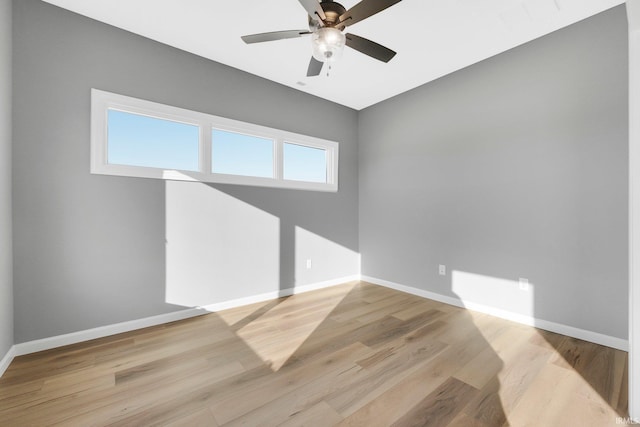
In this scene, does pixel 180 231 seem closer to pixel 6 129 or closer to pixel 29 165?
pixel 29 165

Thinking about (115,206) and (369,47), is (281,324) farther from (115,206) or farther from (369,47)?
(369,47)

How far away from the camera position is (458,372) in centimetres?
194

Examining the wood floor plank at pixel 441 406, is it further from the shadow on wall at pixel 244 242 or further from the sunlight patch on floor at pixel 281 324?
the shadow on wall at pixel 244 242

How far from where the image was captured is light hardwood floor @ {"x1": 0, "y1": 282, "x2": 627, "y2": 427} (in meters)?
1.54

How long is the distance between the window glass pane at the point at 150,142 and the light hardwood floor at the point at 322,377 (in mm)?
1686

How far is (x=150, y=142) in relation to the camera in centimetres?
281

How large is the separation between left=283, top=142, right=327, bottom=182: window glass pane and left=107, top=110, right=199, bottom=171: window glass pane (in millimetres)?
1214

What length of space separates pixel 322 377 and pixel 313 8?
242 centimetres

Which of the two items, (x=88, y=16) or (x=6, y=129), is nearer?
(x=6, y=129)

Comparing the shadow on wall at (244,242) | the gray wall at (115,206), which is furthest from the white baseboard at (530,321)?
the gray wall at (115,206)

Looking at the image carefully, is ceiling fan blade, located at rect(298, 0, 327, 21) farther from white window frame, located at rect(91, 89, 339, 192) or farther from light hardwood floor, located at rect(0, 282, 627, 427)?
light hardwood floor, located at rect(0, 282, 627, 427)

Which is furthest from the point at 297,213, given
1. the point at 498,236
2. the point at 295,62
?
the point at 498,236

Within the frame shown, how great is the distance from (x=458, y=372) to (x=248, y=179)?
9.37 ft

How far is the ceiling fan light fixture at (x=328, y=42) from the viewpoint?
5.91 feet
